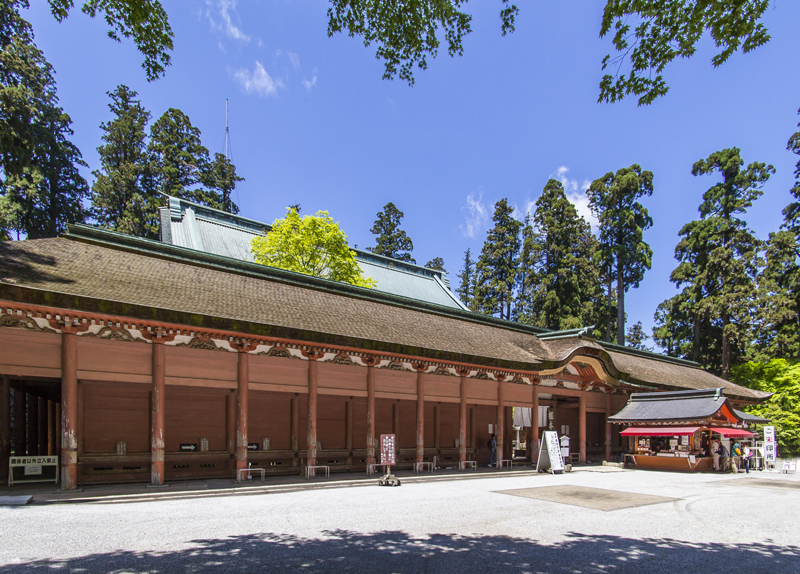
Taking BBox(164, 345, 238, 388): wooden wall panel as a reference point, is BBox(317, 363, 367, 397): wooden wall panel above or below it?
below

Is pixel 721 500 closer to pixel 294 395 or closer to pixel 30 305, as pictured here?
pixel 294 395

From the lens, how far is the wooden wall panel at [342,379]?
16578 mm

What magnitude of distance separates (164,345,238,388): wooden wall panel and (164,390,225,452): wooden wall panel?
2.41 meters

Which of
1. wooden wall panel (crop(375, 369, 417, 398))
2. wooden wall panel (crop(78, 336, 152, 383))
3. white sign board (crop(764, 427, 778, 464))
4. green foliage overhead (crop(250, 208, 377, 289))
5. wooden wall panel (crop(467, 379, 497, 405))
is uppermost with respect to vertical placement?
green foliage overhead (crop(250, 208, 377, 289))

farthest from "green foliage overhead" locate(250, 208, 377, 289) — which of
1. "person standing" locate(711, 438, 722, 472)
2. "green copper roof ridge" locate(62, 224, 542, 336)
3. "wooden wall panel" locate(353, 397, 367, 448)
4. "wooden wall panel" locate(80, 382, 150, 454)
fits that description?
"person standing" locate(711, 438, 722, 472)

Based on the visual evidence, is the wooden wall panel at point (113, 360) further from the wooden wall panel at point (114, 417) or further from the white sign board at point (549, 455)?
the white sign board at point (549, 455)

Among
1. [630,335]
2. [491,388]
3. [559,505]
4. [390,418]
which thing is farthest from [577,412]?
[630,335]

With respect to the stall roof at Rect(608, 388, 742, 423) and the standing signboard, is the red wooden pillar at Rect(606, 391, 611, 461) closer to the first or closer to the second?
the stall roof at Rect(608, 388, 742, 423)

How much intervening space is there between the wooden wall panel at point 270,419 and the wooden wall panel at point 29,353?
619 centimetres

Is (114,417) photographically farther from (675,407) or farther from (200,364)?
(675,407)

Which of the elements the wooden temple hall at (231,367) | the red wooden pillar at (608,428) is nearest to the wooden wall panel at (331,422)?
the wooden temple hall at (231,367)

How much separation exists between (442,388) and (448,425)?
3.75 meters

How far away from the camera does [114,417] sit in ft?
48.6

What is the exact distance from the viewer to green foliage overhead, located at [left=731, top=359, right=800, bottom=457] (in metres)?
32.4
